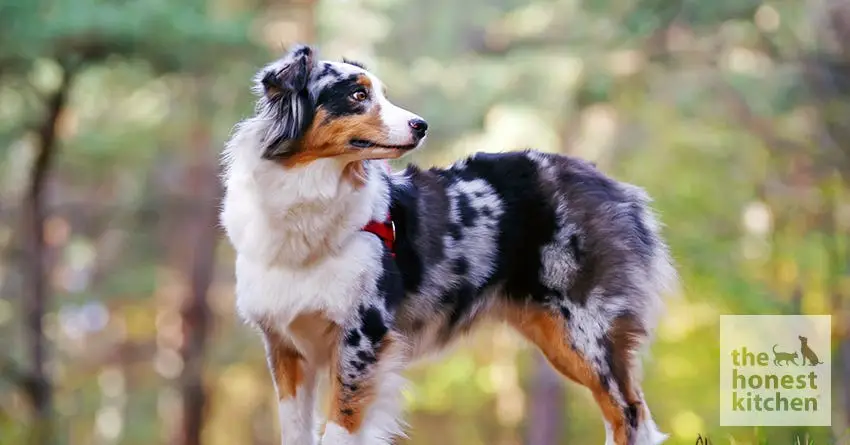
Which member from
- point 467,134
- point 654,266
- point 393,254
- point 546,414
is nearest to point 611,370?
point 654,266

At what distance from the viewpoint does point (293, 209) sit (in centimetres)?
387

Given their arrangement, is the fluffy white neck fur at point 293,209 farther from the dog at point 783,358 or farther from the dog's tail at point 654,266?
the dog at point 783,358

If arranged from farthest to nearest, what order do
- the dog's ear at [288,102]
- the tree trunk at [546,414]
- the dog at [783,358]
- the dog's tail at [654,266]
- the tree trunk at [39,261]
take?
1. the tree trunk at [546,414]
2. the tree trunk at [39,261]
3. the dog at [783,358]
4. the dog's tail at [654,266]
5. the dog's ear at [288,102]

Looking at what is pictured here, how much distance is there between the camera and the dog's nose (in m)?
3.71

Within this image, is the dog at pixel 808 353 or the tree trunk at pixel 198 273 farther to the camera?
the tree trunk at pixel 198 273

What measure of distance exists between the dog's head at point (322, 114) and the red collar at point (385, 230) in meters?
0.28

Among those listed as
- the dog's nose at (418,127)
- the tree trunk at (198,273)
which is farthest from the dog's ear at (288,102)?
the tree trunk at (198,273)

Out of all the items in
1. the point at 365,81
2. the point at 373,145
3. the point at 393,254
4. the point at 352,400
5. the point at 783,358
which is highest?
the point at 365,81

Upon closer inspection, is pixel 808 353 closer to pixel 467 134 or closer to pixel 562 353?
pixel 562 353

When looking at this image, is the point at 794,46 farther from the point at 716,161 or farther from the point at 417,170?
the point at 417,170

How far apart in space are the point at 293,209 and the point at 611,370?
149 cm

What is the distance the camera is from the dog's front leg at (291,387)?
3982 mm

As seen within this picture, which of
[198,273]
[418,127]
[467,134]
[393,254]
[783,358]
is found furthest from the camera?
[198,273]

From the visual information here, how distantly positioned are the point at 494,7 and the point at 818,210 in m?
5.21
